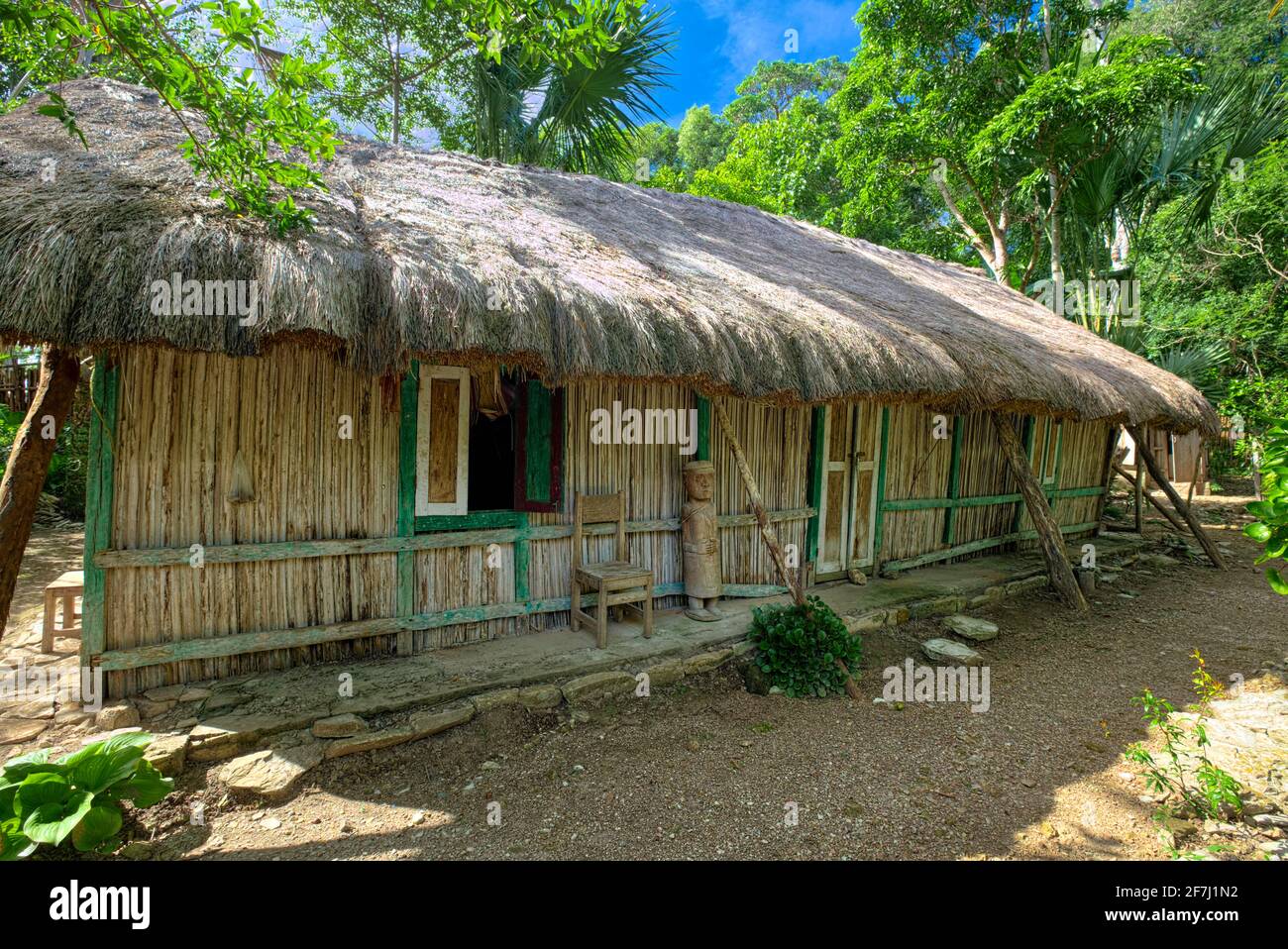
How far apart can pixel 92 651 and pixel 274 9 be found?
13508mm

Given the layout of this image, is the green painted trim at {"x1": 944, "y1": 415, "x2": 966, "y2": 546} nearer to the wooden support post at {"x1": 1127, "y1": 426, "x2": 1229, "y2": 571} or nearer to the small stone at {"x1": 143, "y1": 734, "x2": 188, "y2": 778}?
the wooden support post at {"x1": 1127, "y1": 426, "x2": 1229, "y2": 571}

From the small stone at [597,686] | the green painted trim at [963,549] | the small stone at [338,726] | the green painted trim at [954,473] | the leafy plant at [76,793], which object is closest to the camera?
the leafy plant at [76,793]

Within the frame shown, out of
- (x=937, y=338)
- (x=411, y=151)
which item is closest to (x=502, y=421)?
(x=411, y=151)

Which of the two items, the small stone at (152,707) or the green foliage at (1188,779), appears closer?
the green foliage at (1188,779)

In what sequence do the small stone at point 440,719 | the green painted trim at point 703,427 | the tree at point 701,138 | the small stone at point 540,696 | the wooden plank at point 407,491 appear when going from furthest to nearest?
the tree at point 701,138
the green painted trim at point 703,427
the wooden plank at point 407,491
the small stone at point 540,696
the small stone at point 440,719

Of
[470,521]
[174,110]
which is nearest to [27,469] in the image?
[174,110]

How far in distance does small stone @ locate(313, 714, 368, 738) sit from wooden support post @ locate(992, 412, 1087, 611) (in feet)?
22.0

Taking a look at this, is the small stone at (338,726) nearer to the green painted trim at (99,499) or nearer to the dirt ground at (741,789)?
the dirt ground at (741,789)

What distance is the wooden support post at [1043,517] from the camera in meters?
6.92

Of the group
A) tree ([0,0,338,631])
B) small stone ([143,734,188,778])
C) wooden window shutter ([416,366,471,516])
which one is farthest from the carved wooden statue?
small stone ([143,734,188,778])

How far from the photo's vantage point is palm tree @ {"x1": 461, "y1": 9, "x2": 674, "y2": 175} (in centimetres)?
884

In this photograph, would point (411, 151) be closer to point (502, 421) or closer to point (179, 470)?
point (502, 421)

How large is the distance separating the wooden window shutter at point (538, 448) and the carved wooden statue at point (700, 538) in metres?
1.17

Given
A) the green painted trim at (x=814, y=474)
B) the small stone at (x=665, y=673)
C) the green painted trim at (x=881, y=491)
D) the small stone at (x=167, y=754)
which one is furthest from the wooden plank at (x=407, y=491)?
the green painted trim at (x=881, y=491)
